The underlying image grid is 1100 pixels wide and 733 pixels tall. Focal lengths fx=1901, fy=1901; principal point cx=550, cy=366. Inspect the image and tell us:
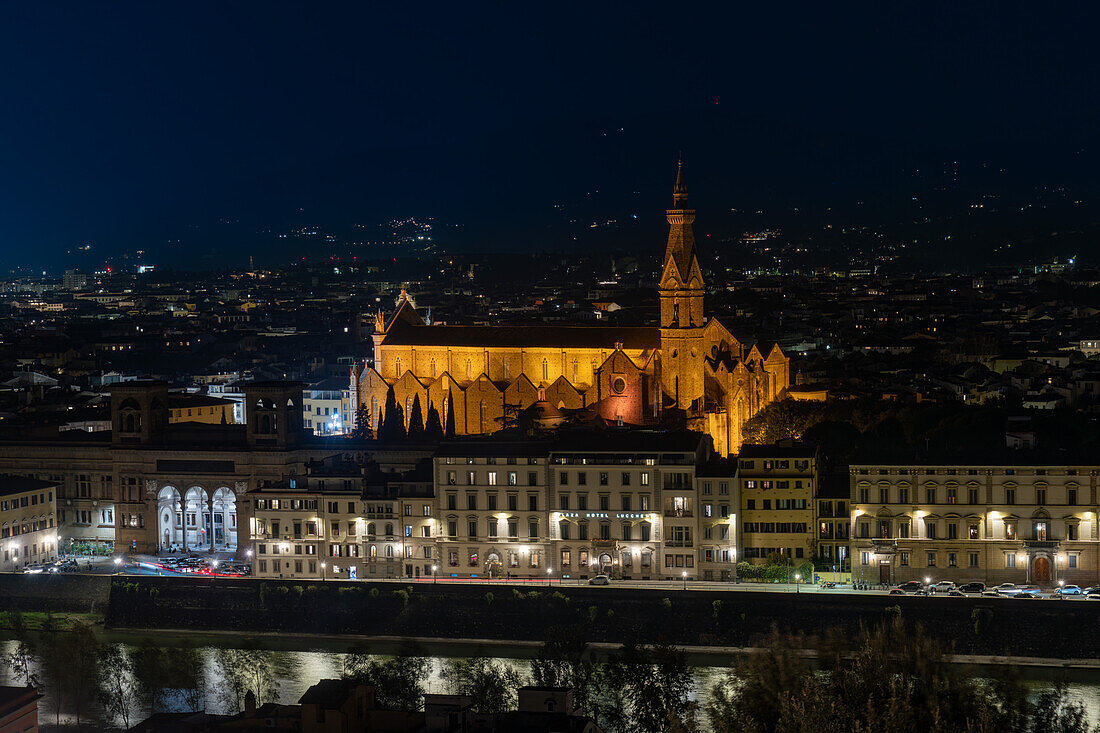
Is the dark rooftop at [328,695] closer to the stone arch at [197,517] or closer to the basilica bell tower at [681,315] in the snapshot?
the stone arch at [197,517]

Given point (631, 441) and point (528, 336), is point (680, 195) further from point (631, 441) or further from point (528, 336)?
point (631, 441)

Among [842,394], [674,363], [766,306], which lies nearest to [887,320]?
[766,306]

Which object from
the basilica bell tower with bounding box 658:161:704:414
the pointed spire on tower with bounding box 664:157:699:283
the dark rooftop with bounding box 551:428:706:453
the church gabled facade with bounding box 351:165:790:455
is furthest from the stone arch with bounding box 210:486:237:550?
the pointed spire on tower with bounding box 664:157:699:283

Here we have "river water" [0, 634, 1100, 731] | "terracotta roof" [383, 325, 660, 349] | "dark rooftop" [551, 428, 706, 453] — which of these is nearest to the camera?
"river water" [0, 634, 1100, 731]

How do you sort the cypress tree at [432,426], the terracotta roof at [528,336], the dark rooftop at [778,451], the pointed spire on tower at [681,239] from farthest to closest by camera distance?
the terracotta roof at [528,336], the pointed spire on tower at [681,239], the cypress tree at [432,426], the dark rooftop at [778,451]

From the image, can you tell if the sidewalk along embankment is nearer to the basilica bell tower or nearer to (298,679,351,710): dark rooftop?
(298,679,351,710): dark rooftop

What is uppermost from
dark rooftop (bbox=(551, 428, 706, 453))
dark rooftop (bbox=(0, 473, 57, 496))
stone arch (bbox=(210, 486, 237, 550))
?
dark rooftop (bbox=(551, 428, 706, 453))

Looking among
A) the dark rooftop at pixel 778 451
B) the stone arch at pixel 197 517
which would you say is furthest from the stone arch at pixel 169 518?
the dark rooftop at pixel 778 451
